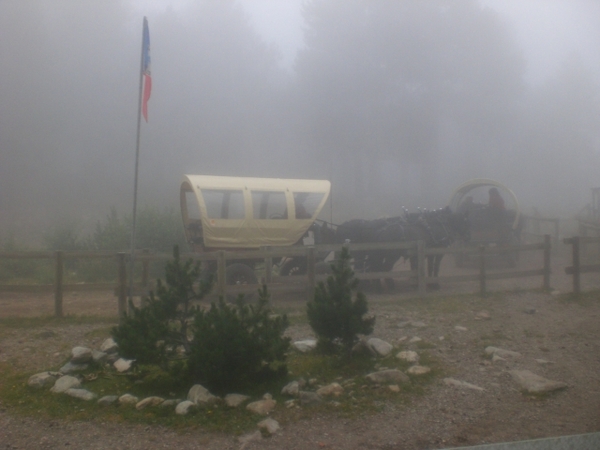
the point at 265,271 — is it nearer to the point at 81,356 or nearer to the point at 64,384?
the point at 81,356

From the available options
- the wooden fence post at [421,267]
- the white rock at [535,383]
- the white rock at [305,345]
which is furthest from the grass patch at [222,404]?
the wooden fence post at [421,267]

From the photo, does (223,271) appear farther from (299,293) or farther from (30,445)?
(30,445)

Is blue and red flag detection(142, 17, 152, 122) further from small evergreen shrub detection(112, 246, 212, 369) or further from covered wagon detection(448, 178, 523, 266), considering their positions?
covered wagon detection(448, 178, 523, 266)

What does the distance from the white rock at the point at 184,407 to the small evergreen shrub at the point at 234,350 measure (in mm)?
425

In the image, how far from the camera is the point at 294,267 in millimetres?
12531

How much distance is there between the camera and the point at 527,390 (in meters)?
5.89

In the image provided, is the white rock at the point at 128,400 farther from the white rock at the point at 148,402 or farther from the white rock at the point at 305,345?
the white rock at the point at 305,345

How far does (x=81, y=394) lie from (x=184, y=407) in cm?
124

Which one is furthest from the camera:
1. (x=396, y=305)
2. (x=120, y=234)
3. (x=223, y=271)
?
(x=120, y=234)

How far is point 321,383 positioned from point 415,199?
3487 cm

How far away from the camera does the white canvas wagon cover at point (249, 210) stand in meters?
11.7

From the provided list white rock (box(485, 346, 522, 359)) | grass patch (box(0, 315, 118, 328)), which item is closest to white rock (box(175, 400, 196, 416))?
white rock (box(485, 346, 522, 359))

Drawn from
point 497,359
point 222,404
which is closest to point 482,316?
point 497,359

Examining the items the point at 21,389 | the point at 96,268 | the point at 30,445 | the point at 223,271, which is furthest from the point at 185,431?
the point at 96,268
